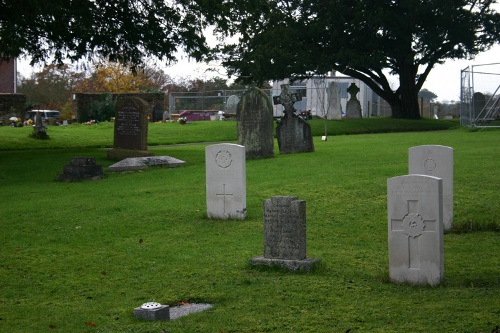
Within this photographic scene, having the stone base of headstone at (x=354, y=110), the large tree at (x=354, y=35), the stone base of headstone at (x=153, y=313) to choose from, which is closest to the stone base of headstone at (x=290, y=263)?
the stone base of headstone at (x=153, y=313)

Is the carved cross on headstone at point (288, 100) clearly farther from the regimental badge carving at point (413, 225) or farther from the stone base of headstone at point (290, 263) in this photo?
the regimental badge carving at point (413, 225)

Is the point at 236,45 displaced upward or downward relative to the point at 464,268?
upward

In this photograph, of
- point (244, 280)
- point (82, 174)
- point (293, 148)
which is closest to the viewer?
point (244, 280)

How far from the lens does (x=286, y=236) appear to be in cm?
998

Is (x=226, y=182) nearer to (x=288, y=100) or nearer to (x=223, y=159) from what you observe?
(x=223, y=159)

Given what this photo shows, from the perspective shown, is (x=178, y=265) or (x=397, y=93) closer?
(x=178, y=265)

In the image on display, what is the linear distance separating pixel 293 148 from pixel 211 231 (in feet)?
37.7

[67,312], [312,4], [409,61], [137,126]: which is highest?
[312,4]

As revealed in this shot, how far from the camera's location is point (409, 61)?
4412 cm

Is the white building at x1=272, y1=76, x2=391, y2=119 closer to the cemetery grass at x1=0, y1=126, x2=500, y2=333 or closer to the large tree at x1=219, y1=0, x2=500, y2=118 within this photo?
the large tree at x1=219, y1=0, x2=500, y2=118

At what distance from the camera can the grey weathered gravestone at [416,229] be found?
29.2ft

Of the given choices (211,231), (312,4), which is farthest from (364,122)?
(211,231)

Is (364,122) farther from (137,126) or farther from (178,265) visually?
(178,265)

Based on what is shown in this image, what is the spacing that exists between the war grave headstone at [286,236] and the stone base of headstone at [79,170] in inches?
455
